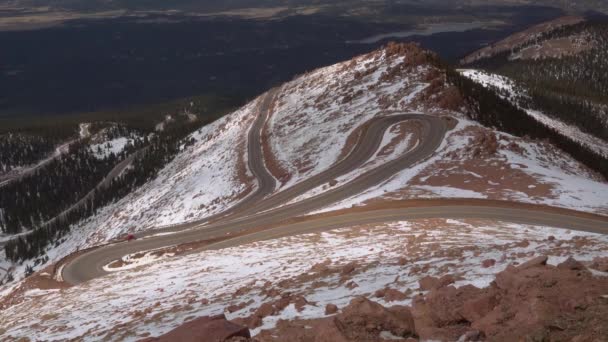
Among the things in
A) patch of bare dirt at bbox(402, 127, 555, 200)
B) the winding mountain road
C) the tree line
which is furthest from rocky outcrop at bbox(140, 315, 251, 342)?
the tree line

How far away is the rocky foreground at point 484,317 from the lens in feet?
40.3

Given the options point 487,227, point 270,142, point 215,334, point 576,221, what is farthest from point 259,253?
point 270,142

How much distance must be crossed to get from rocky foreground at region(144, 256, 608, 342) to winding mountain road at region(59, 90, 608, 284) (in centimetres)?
2818

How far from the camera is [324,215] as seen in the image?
48.9 m

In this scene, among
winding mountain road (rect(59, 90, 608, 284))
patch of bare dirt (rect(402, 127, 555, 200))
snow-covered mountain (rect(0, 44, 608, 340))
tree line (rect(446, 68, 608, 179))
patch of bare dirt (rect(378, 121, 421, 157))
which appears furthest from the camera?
tree line (rect(446, 68, 608, 179))

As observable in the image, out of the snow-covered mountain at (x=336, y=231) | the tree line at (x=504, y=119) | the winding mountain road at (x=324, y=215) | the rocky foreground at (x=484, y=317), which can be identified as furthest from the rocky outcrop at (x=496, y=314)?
the tree line at (x=504, y=119)

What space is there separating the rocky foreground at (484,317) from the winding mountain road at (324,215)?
92.5 ft

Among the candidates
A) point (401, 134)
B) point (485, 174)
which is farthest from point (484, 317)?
point (401, 134)

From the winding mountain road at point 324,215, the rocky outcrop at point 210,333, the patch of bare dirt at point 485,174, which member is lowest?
the winding mountain road at point 324,215

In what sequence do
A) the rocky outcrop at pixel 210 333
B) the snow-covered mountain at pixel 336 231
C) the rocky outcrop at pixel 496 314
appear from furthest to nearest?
the snow-covered mountain at pixel 336 231, the rocky outcrop at pixel 210 333, the rocky outcrop at pixel 496 314

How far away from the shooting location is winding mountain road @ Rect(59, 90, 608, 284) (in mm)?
43969

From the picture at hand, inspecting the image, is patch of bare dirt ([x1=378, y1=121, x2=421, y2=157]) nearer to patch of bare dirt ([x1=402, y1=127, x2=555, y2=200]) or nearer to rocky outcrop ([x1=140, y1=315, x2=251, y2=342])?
patch of bare dirt ([x1=402, y1=127, x2=555, y2=200])

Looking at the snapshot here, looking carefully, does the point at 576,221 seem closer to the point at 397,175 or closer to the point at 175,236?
the point at 397,175

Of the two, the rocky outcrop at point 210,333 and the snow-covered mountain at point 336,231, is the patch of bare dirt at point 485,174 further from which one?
the rocky outcrop at point 210,333
